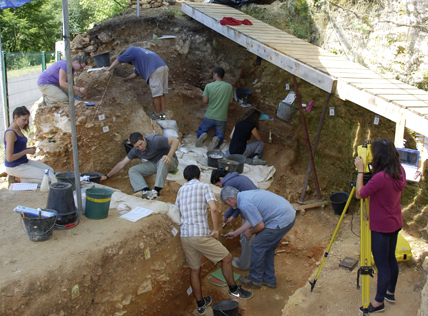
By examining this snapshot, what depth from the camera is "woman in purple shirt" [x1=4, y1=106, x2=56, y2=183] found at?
16.5 ft

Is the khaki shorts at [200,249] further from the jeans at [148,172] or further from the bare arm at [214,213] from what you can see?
the jeans at [148,172]

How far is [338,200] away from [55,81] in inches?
241

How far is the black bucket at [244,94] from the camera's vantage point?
8.47 meters

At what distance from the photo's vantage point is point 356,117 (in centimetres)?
678

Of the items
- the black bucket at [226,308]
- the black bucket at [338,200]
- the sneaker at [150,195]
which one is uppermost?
the sneaker at [150,195]

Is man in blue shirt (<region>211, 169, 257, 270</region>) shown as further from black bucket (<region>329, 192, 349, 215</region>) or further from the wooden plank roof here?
black bucket (<region>329, 192, 349, 215</region>)

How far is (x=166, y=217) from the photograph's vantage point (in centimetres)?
490

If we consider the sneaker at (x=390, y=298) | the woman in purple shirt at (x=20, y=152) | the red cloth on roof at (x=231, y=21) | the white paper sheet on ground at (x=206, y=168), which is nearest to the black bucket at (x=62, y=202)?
the woman in purple shirt at (x=20, y=152)

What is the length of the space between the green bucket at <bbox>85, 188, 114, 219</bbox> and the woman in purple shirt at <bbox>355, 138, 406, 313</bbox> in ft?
10.4

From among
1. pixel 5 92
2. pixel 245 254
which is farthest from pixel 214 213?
pixel 5 92

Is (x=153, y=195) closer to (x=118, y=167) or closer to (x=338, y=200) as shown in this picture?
(x=118, y=167)

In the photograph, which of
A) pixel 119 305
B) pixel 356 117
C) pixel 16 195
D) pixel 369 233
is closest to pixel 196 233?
pixel 119 305

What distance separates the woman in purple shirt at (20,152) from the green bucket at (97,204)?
116 cm

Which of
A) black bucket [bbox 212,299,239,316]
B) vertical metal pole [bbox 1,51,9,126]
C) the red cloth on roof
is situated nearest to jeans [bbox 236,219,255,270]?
black bucket [bbox 212,299,239,316]
